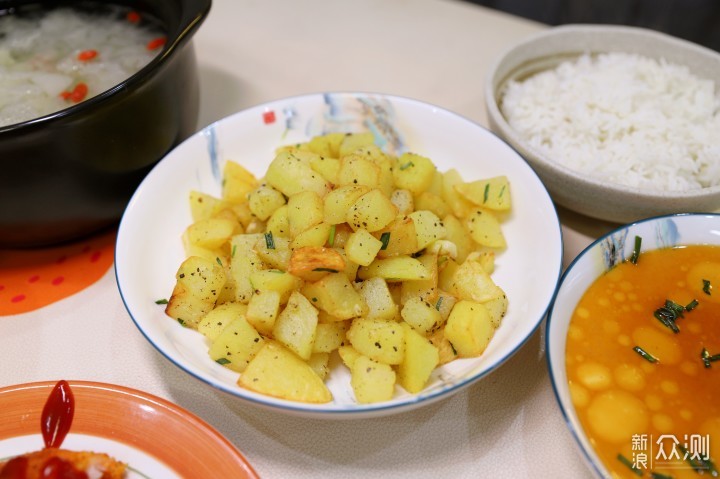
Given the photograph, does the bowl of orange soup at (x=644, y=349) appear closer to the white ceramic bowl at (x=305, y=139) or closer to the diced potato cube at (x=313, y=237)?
the white ceramic bowl at (x=305, y=139)

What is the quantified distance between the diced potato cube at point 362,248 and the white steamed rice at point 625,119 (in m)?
0.66

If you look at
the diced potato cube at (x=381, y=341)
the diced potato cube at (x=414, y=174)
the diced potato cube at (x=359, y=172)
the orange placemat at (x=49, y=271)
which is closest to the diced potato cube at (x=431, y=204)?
the diced potato cube at (x=414, y=174)

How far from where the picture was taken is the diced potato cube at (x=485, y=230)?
1.31 m

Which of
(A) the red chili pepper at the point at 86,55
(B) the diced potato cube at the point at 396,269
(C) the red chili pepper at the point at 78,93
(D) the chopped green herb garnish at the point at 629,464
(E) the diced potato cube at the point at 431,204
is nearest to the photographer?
(D) the chopped green herb garnish at the point at 629,464

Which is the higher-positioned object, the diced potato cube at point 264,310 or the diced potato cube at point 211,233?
the diced potato cube at point 264,310

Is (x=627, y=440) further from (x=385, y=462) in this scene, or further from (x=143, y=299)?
(x=143, y=299)

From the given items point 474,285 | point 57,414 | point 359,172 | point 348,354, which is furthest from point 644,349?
point 57,414

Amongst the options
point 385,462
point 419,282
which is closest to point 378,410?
point 385,462

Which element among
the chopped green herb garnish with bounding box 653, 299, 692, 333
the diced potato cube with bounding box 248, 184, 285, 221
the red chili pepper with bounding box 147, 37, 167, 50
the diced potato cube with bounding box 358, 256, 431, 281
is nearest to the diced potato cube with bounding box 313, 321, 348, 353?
the diced potato cube with bounding box 358, 256, 431, 281

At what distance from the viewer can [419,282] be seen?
115 cm

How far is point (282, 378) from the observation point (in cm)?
100

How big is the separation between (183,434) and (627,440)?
0.75 meters

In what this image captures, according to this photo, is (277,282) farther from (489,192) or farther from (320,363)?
(489,192)

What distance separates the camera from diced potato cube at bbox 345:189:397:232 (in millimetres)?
1130
